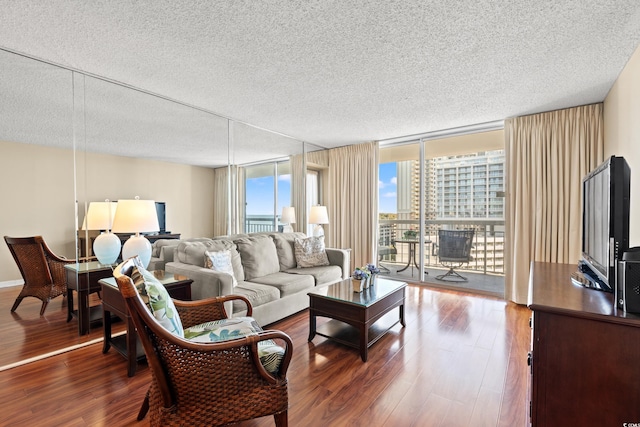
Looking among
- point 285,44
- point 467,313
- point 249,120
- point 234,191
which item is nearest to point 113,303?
point 234,191

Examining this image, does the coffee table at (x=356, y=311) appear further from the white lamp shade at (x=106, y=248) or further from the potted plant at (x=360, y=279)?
the white lamp shade at (x=106, y=248)

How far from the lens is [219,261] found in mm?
2895

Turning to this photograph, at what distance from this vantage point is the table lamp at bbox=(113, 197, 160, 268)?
2.42 metres

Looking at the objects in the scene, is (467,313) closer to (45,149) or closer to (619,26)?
(619,26)

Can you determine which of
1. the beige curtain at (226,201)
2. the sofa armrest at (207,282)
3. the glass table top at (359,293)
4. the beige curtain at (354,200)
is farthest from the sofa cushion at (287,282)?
the beige curtain at (354,200)

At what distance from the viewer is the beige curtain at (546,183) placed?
3.38 m

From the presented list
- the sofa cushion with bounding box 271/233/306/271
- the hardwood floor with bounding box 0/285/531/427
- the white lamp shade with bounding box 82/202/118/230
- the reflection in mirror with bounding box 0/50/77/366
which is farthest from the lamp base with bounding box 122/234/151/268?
the sofa cushion with bounding box 271/233/306/271

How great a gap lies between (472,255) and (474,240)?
24cm

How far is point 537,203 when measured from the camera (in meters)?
3.65

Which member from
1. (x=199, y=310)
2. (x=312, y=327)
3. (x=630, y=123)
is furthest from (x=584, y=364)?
(x=630, y=123)

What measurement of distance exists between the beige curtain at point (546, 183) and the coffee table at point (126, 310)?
3.92 meters

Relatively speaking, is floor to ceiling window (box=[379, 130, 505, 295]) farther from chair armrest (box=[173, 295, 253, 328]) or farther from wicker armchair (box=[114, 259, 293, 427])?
wicker armchair (box=[114, 259, 293, 427])

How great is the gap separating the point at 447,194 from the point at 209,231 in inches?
140

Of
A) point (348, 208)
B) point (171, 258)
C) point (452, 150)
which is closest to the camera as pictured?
point (171, 258)
